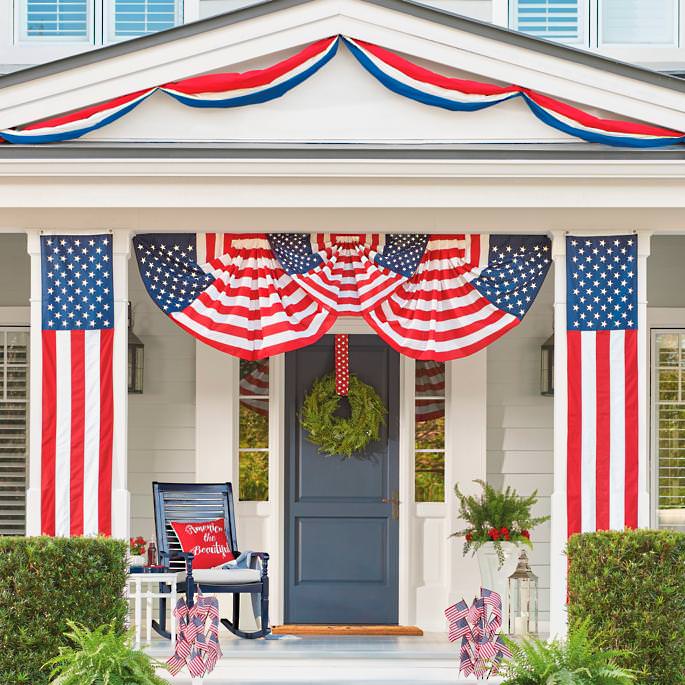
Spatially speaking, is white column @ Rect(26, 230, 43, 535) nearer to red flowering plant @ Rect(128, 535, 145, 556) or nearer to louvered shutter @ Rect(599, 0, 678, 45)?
red flowering plant @ Rect(128, 535, 145, 556)

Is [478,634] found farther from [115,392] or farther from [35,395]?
[35,395]

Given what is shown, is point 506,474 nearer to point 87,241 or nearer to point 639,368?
point 639,368

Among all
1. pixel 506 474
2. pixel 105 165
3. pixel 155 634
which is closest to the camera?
pixel 105 165

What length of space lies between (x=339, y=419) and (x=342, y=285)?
79.7 inches

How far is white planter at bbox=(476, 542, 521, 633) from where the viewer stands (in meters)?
A: 8.45

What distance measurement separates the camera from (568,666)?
5.34m

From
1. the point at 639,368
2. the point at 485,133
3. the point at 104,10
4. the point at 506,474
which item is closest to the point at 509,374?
the point at 506,474

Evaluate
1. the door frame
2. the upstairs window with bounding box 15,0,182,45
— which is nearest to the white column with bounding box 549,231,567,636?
the door frame

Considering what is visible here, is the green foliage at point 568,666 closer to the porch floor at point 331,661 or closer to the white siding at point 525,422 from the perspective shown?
the porch floor at point 331,661

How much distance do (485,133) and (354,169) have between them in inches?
35.0

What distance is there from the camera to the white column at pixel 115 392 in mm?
7055

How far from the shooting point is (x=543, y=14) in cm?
918

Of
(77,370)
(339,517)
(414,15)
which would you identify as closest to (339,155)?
(414,15)

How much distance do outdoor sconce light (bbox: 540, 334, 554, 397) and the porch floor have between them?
2.09 m
